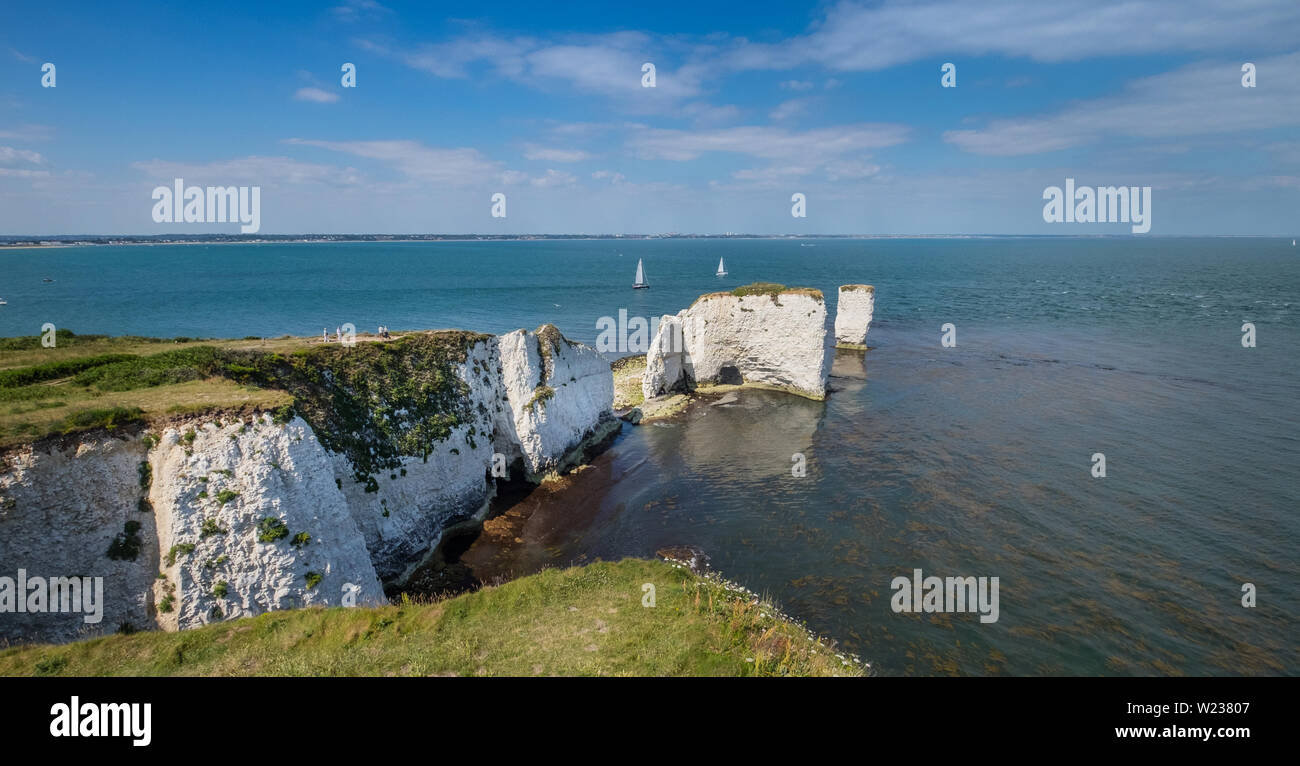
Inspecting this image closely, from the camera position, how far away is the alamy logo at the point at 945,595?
65.5 ft

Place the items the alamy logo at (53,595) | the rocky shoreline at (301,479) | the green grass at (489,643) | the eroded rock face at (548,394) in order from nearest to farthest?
the green grass at (489,643) < the alamy logo at (53,595) < the rocky shoreline at (301,479) < the eroded rock face at (548,394)

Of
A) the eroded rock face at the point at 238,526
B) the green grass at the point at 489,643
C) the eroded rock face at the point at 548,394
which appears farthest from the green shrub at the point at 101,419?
the eroded rock face at the point at 548,394

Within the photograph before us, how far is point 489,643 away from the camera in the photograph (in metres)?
13.8

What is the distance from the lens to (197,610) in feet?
48.3

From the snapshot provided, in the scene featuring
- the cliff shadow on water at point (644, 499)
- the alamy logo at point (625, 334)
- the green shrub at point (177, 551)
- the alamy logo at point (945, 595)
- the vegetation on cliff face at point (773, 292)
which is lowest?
the alamy logo at point (945, 595)

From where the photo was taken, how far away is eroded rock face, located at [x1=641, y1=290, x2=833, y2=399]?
4609 cm

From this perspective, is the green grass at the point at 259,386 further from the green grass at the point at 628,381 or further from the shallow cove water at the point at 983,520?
the green grass at the point at 628,381

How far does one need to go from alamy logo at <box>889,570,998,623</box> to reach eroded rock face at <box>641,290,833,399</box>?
2573cm

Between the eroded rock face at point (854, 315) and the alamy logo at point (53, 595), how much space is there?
211ft

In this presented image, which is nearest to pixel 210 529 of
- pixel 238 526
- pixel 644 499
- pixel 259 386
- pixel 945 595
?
pixel 238 526
